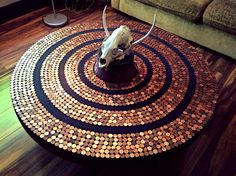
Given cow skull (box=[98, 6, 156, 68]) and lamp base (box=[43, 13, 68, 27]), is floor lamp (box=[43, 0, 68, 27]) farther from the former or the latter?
cow skull (box=[98, 6, 156, 68])

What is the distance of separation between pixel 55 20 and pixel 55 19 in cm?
2

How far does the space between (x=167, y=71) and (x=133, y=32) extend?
0.41m

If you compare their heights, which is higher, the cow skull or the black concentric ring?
the cow skull

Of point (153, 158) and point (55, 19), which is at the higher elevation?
point (153, 158)

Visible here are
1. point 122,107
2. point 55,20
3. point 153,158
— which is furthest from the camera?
point 55,20

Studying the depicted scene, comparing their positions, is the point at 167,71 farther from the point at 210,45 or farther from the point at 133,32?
the point at 210,45

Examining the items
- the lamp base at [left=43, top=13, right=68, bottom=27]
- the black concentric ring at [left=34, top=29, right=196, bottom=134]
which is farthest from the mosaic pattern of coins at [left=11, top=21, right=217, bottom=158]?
the lamp base at [left=43, top=13, right=68, bottom=27]

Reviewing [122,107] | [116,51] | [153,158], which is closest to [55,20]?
[116,51]

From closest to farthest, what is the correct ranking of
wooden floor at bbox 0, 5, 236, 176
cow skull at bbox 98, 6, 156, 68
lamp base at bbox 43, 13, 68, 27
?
cow skull at bbox 98, 6, 156, 68 < wooden floor at bbox 0, 5, 236, 176 < lamp base at bbox 43, 13, 68, 27

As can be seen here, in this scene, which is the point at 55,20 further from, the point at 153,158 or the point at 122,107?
the point at 153,158

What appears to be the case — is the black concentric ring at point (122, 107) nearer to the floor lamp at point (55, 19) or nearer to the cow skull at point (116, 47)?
the cow skull at point (116, 47)

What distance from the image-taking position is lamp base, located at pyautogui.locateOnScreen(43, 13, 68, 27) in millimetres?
2317

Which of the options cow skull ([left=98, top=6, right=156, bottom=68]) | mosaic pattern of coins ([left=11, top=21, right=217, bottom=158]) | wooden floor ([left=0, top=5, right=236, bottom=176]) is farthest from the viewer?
wooden floor ([left=0, top=5, right=236, bottom=176])

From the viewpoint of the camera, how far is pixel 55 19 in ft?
7.81
